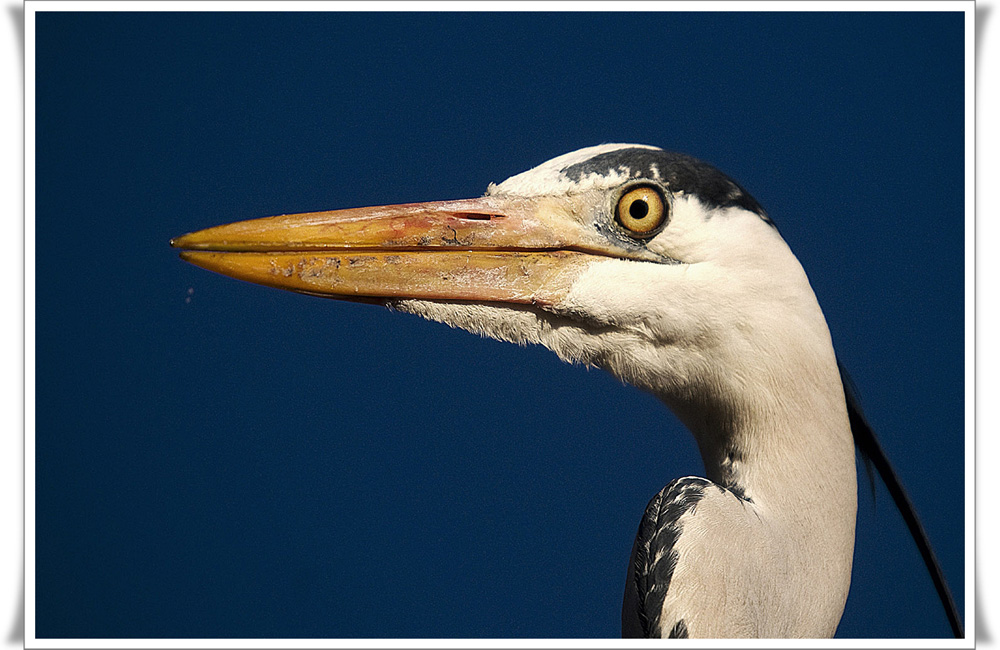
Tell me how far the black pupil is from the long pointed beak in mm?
55

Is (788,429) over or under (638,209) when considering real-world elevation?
under

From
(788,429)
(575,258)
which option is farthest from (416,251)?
(788,429)

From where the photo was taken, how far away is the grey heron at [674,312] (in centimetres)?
98

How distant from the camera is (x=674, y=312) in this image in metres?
1.02

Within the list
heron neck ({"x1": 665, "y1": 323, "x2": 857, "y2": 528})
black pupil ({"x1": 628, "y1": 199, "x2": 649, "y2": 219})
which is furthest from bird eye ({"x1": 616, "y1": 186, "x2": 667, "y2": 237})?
heron neck ({"x1": 665, "y1": 323, "x2": 857, "y2": 528})

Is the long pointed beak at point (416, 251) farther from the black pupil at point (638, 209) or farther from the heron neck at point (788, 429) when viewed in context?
the heron neck at point (788, 429)

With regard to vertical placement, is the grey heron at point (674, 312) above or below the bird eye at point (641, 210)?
below

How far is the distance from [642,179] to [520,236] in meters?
0.18

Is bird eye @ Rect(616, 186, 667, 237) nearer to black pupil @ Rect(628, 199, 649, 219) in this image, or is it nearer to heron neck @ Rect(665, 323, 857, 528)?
Result: black pupil @ Rect(628, 199, 649, 219)

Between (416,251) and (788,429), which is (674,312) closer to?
(788,429)

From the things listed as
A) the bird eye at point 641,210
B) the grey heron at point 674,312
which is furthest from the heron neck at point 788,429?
the bird eye at point 641,210

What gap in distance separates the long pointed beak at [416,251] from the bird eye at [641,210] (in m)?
0.04

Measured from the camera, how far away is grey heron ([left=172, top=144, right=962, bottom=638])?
38.6 inches
